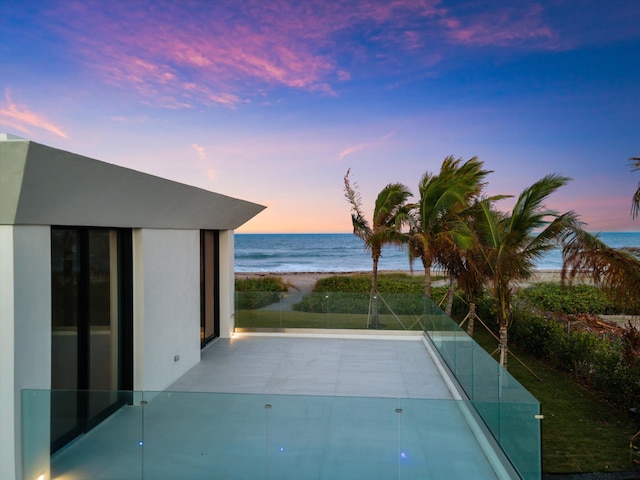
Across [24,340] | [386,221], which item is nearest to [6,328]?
[24,340]

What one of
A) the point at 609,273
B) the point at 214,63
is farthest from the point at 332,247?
the point at 609,273

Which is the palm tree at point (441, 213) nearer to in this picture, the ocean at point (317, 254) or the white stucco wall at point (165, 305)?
the white stucco wall at point (165, 305)

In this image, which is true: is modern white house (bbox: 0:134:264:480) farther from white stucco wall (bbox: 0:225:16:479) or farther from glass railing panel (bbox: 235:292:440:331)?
glass railing panel (bbox: 235:292:440:331)

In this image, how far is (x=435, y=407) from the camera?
445 cm

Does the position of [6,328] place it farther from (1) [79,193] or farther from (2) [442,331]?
(2) [442,331]

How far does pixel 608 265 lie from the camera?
547 cm

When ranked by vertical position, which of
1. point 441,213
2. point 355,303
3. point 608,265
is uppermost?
point 441,213

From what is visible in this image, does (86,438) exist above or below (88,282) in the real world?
below

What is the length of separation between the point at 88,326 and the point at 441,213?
8953mm

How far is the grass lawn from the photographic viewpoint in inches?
237

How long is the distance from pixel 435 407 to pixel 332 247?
49.0m

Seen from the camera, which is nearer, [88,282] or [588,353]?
[88,282]

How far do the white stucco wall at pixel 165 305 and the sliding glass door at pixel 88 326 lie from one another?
0.53ft

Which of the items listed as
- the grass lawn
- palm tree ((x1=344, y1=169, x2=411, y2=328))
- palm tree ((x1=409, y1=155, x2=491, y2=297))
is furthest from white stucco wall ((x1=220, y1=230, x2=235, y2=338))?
the grass lawn
